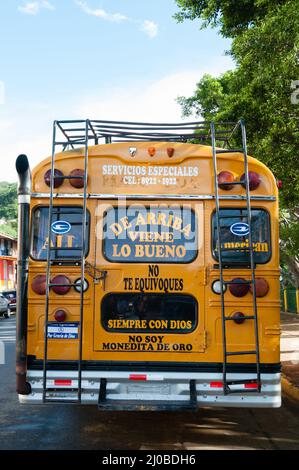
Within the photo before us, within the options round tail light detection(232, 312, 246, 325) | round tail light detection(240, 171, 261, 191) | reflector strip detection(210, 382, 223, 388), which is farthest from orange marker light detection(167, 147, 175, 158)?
reflector strip detection(210, 382, 223, 388)

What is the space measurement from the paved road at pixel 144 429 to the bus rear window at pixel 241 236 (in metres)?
2.03

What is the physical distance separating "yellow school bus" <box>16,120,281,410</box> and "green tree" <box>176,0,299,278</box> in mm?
3881

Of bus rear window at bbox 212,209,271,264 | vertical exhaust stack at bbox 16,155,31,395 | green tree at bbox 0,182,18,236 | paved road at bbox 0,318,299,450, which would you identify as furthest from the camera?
green tree at bbox 0,182,18,236

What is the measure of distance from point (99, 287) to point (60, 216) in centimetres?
87

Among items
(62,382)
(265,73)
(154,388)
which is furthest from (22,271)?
(265,73)

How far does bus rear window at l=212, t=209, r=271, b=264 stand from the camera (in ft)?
18.7

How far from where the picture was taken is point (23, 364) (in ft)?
17.9

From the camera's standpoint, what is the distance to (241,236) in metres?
5.72

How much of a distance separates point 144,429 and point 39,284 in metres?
2.22

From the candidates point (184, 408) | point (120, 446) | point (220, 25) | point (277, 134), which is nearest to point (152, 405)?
point (184, 408)

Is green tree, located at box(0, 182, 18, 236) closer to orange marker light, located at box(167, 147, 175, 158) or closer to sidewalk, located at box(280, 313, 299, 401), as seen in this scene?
sidewalk, located at box(280, 313, 299, 401)

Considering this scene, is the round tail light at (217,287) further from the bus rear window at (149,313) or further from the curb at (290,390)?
the curb at (290,390)

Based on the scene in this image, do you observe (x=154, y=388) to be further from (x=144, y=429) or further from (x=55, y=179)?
(x=55, y=179)

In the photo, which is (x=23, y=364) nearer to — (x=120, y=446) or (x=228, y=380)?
(x=120, y=446)
